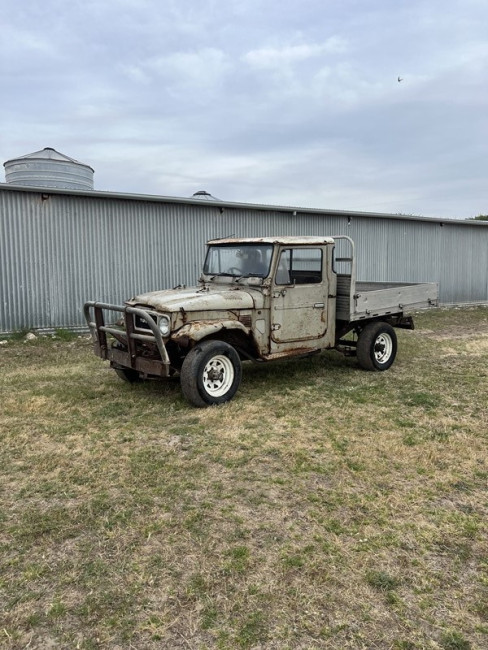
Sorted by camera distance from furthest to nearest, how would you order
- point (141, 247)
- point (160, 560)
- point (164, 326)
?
1. point (141, 247)
2. point (164, 326)
3. point (160, 560)

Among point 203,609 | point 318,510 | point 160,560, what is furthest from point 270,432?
point 203,609

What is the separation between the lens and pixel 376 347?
7707 mm

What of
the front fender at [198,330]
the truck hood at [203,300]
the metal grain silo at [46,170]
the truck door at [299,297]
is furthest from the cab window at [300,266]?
the metal grain silo at [46,170]

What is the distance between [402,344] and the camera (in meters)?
9.99

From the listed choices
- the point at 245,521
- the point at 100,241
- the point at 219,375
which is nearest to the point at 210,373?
the point at 219,375

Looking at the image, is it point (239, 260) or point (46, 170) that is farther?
point (46, 170)

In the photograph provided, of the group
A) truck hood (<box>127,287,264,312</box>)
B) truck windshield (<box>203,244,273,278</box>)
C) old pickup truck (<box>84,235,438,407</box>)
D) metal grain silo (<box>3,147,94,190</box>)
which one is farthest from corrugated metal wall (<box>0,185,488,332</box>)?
truck hood (<box>127,287,264,312</box>)

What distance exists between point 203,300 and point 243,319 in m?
0.56

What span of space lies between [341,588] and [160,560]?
1.02 meters

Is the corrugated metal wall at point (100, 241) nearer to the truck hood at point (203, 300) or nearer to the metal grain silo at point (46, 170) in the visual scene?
the metal grain silo at point (46, 170)

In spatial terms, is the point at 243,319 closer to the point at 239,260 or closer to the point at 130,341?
the point at 239,260

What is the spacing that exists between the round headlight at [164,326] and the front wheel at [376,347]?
10.6 ft

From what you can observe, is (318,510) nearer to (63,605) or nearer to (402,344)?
(63,605)

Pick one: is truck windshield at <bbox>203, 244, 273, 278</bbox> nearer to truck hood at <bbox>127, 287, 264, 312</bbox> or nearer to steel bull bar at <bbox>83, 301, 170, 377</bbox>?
truck hood at <bbox>127, 287, 264, 312</bbox>
